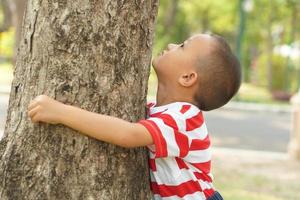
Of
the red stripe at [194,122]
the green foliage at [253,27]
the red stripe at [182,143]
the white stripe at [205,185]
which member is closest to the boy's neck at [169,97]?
the red stripe at [194,122]

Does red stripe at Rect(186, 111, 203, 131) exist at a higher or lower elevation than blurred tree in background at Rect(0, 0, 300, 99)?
lower

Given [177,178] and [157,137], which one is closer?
[157,137]

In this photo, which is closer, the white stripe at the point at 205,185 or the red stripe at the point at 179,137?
the red stripe at the point at 179,137

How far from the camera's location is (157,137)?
2543 millimetres

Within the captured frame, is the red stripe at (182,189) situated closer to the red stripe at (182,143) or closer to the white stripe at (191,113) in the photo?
the red stripe at (182,143)

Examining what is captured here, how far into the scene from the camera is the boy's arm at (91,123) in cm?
250

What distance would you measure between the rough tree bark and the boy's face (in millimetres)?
175

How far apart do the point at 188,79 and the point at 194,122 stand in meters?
0.20

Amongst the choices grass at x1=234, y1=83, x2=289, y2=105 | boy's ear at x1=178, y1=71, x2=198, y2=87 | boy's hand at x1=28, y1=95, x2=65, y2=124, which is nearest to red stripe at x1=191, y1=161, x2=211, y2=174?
boy's ear at x1=178, y1=71, x2=198, y2=87

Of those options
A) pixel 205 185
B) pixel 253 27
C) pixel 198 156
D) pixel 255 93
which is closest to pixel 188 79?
pixel 198 156

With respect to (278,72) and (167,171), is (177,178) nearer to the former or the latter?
(167,171)

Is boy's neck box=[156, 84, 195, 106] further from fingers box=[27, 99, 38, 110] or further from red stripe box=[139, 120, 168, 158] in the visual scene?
fingers box=[27, 99, 38, 110]

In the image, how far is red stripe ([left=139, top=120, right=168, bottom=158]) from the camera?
100.0 inches

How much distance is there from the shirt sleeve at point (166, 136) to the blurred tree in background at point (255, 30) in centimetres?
1845
